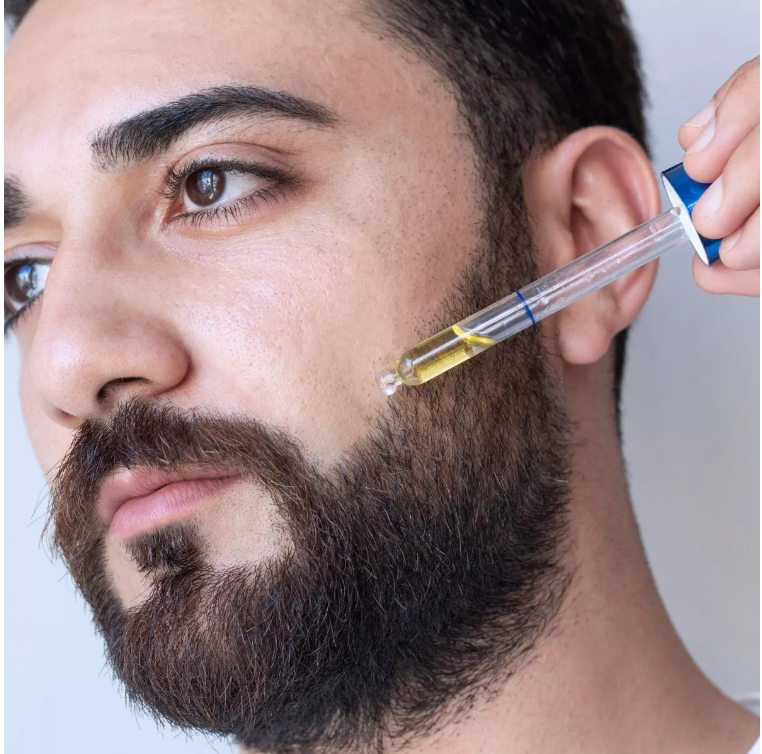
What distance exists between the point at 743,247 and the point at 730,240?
2cm

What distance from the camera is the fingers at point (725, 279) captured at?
39.9 inches

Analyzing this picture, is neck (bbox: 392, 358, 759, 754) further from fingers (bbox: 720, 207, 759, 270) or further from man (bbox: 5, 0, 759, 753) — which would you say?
fingers (bbox: 720, 207, 759, 270)

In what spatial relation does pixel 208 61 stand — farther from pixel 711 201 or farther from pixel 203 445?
pixel 711 201

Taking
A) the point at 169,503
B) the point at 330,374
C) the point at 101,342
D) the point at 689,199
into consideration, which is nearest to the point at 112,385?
the point at 101,342

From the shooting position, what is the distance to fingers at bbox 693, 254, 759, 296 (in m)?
1.01

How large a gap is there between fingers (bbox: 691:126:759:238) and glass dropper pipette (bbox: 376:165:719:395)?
0.34 feet

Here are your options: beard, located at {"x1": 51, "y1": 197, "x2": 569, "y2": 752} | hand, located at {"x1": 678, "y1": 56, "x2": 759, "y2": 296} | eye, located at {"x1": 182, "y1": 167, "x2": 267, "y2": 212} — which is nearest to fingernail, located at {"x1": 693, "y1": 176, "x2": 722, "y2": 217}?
hand, located at {"x1": 678, "y1": 56, "x2": 759, "y2": 296}

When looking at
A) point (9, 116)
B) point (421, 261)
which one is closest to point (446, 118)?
point (421, 261)

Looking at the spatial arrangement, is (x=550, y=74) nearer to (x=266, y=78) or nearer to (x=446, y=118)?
(x=446, y=118)

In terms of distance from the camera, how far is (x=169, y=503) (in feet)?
3.56

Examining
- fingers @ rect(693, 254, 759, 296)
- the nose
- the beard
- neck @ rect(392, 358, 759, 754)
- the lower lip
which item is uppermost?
the nose

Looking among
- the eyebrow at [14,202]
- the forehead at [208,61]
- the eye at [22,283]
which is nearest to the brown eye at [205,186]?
the forehead at [208,61]

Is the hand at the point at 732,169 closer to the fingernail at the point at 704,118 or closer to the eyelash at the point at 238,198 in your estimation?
the fingernail at the point at 704,118

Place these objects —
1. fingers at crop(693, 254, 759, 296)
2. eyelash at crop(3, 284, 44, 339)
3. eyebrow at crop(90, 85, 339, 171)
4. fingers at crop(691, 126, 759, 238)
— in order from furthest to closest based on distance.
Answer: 1. eyelash at crop(3, 284, 44, 339)
2. eyebrow at crop(90, 85, 339, 171)
3. fingers at crop(693, 254, 759, 296)
4. fingers at crop(691, 126, 759, 238)
